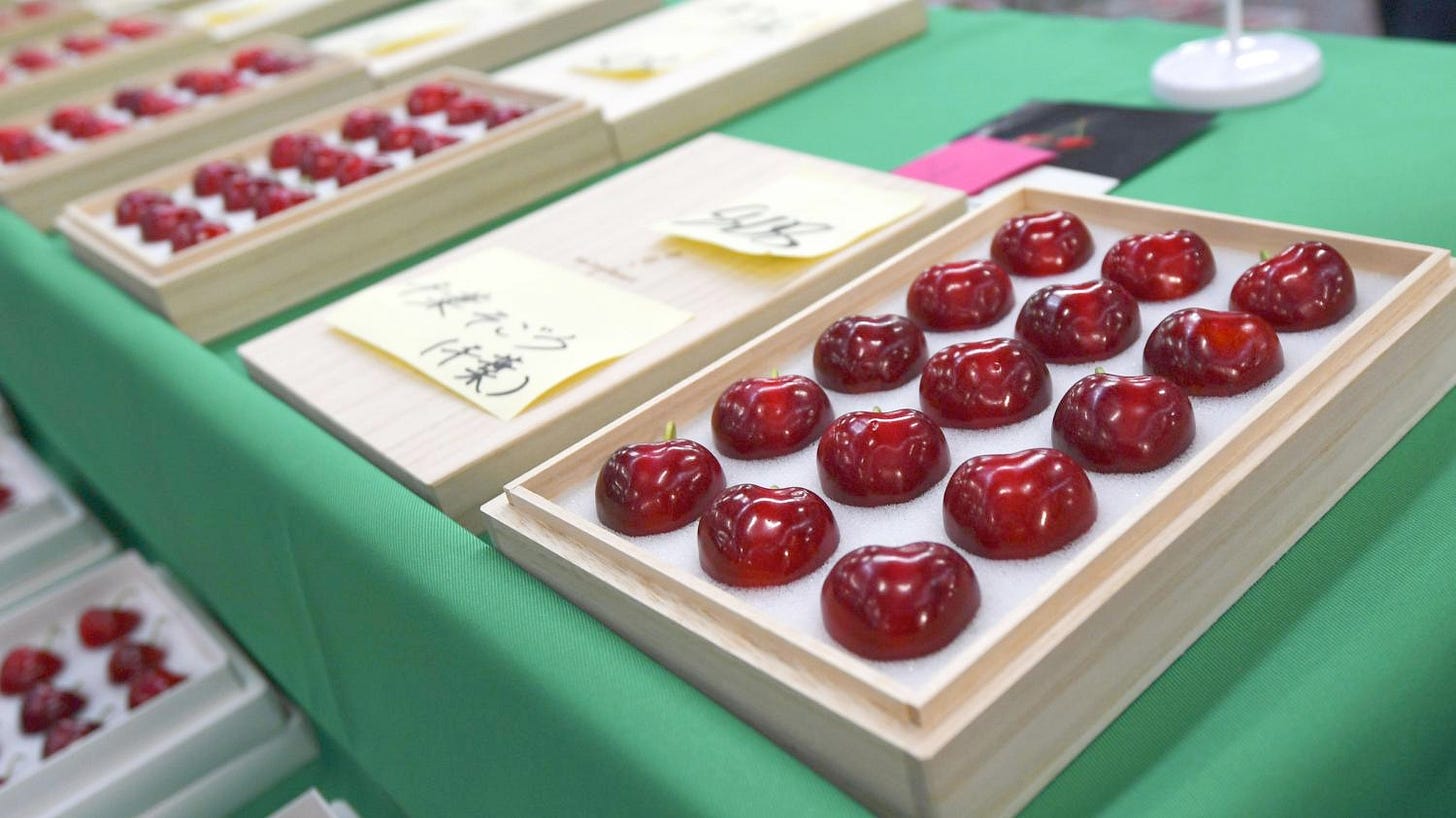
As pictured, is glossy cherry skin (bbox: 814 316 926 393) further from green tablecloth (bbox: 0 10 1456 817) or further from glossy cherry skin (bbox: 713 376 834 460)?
green tablecloth (bbox: 0 10 1456 817)

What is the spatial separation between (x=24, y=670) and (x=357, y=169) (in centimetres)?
Answer: 65

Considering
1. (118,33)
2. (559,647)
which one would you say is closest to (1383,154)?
(559,647)

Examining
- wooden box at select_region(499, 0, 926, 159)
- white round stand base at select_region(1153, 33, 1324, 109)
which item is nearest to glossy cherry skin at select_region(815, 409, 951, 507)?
white round stand base at select_region(1153, 33, 1324, 109)

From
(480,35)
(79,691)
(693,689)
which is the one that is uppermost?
(480,35)

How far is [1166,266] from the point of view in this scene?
0.84 metres

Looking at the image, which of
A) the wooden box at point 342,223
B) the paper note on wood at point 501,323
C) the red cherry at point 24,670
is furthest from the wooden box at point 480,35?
the red cherry at point 24,670

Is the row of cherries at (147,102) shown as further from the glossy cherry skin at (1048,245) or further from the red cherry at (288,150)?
the glossy cherry skin at (1048,245)

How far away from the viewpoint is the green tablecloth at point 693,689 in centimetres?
58

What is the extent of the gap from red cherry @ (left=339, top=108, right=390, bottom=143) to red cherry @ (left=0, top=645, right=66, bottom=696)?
0.66 m

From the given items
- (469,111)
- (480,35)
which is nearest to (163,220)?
(469,111)

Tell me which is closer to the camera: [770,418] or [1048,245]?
[770,418]

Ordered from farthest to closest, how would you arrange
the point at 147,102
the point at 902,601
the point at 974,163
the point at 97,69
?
the point at 97,69, the point at 147,102, the point at 974,163, the point at 902,601

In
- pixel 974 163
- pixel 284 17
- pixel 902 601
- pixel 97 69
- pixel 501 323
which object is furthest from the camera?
pixel 284 17

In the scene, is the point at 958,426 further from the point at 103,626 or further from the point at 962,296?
the point at 103,626
